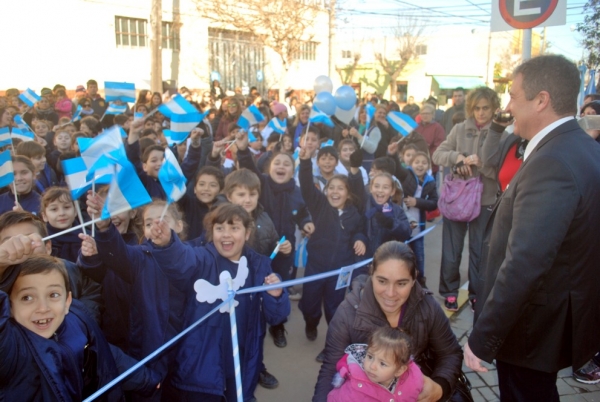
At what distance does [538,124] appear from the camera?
2.36 meters

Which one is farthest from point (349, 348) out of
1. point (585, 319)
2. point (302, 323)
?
point (302, 323)

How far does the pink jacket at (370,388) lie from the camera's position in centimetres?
231

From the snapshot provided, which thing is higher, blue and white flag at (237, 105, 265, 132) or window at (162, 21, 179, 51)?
window at (162, 21, 179, 51)

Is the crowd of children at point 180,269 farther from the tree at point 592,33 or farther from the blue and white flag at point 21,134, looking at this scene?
the tree at point 592,33

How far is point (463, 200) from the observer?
186 inches

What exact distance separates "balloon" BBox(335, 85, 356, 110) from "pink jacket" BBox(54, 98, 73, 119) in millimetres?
6361

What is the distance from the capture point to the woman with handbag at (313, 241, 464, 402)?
2.60 m

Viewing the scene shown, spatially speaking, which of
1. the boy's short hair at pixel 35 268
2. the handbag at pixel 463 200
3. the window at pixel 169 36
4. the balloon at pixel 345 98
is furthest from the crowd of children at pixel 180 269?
the window at pixel 169 36

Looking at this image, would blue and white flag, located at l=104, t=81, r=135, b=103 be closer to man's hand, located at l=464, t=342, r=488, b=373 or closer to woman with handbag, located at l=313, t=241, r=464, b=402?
woman with handbag, located at l=313, t=241, r=464, b=402

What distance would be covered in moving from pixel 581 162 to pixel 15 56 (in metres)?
22.4

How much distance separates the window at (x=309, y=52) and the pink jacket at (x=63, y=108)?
23098mm

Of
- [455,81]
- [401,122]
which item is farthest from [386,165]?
[455,81]

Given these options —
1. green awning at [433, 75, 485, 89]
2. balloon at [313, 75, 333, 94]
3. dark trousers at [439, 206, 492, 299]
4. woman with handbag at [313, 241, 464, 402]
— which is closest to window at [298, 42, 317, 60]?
green awning at [433, 75, 485, 89]

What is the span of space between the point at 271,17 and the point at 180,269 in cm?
2324
